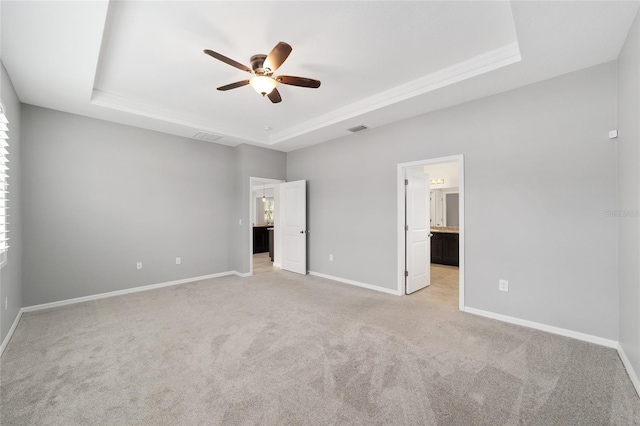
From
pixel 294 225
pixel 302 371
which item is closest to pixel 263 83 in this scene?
pixel 302 371

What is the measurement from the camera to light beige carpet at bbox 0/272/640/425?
1.71 m

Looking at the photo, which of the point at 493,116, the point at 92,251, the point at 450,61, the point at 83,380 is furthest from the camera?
the point at 92,251

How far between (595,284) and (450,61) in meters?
2.64

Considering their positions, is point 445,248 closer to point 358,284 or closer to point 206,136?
point 358,284

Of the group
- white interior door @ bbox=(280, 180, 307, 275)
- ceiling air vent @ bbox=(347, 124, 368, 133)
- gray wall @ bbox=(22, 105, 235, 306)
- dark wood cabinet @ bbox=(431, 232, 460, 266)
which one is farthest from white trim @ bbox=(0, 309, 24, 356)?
dark wood cabinet @ bbox=(431, 232, 460, 266)

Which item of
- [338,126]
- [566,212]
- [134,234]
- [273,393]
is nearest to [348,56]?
[338,126]

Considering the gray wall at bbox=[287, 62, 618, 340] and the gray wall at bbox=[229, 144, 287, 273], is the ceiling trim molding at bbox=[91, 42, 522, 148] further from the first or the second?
the gray wall at bbox=[287, 62, 618, 340]

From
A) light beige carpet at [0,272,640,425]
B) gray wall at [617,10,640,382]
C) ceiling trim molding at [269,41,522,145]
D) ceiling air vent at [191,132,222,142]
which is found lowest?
light beige carpet at [0,272,640,425]

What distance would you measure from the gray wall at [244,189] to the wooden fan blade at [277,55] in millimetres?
3230

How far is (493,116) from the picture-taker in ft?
10.6

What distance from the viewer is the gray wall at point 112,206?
3629 millimetres

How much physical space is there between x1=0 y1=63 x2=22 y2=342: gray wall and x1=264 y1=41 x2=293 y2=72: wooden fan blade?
8.45 ft

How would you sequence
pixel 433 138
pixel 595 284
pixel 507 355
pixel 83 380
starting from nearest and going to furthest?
pixel 83 380, pixel 507 355, pixel 595 284, pixel 433 138

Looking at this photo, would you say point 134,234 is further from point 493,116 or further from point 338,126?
point 493,116
